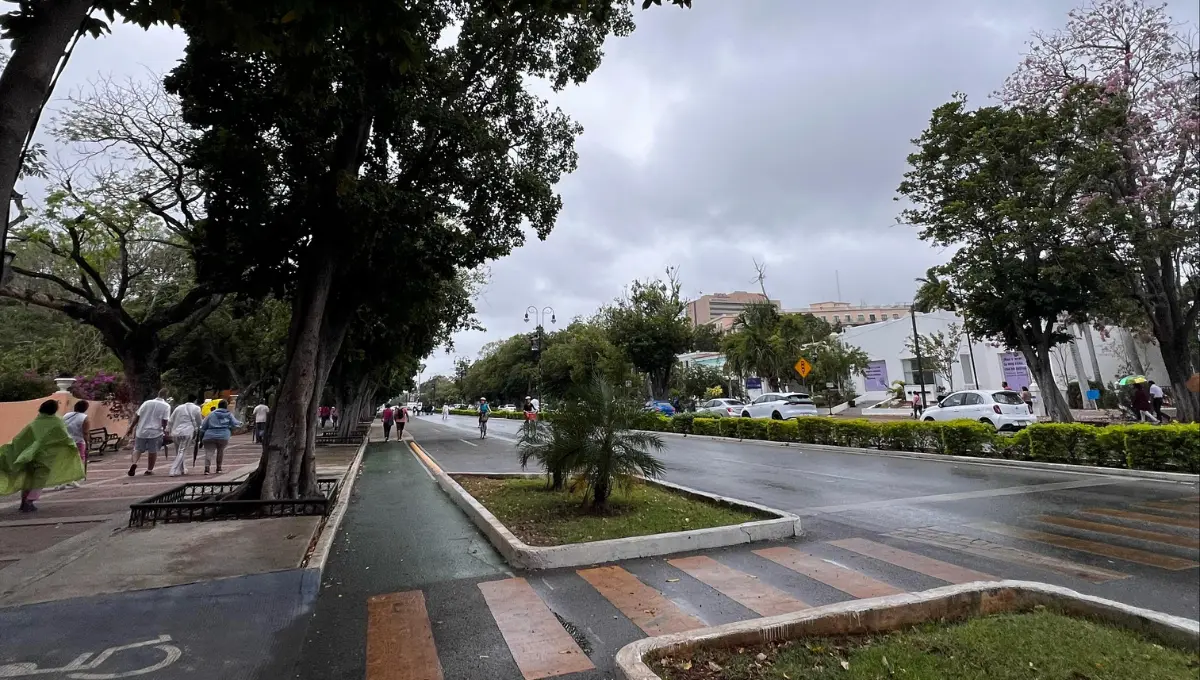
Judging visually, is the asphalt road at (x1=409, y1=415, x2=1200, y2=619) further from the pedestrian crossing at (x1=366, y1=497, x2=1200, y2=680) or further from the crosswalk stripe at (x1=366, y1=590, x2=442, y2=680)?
the crosswalk stripe at (x1=366, y1=590, x2=442, y2=680)

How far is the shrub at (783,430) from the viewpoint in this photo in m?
19.8

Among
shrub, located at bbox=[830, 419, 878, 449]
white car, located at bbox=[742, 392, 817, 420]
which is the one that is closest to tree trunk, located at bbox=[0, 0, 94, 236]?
shrub, located at bbox=[830, 419, 878, 449]

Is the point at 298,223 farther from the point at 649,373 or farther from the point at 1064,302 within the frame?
the point at 649,373

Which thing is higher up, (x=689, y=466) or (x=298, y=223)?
(x=298, y=223)

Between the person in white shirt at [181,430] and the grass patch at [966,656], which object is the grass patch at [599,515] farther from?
the person in white shirt at [181,430]

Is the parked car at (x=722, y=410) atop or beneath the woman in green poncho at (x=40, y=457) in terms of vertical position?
atop

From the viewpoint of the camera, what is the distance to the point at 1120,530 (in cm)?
439

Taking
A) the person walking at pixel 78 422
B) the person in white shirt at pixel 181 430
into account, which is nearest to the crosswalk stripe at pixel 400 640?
the person walking at pixel 78 422

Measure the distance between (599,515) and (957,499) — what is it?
17.1 feet

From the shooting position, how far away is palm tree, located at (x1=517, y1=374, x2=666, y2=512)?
772 cm

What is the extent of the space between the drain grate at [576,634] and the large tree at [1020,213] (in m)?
17.6

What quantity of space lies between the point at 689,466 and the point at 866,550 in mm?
8519

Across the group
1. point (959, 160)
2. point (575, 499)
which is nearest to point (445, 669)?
point (575, 499)

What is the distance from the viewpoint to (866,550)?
239 inches
